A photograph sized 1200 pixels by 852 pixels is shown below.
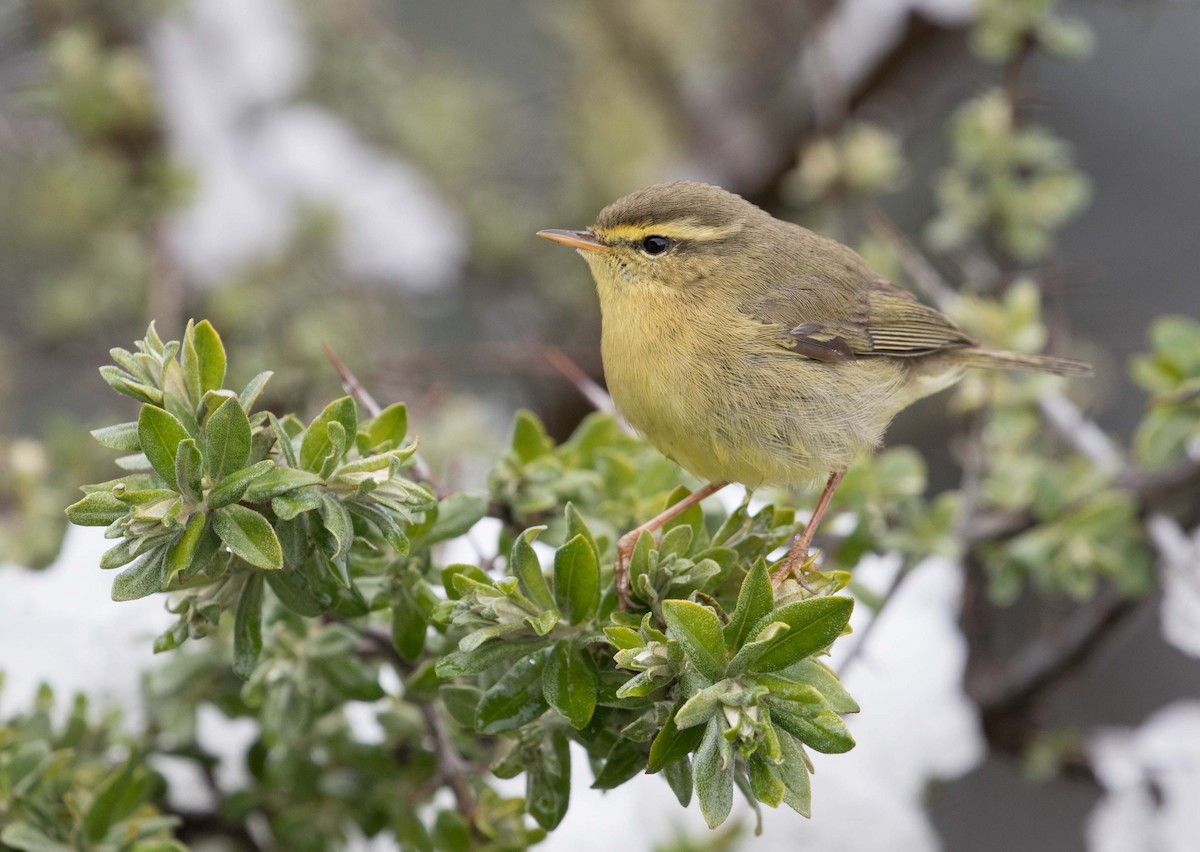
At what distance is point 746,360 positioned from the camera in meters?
2.89

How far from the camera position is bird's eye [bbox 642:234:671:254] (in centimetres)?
320

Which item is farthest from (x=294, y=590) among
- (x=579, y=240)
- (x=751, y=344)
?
(x=579, y=240)

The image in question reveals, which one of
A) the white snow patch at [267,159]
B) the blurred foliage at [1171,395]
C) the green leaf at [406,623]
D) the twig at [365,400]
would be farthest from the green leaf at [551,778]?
the white snow patch at [267,159]

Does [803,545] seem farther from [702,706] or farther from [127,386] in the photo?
[127,386]

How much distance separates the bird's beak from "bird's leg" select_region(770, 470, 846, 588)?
92cm

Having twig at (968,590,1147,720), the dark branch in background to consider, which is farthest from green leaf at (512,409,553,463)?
twig at (968,590,1147,720)

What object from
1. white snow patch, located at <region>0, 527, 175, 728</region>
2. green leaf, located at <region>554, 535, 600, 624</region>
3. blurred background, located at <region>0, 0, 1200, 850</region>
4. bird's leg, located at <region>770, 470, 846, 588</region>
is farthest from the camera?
blurred background, located at <region>0, 0, 1200, 850</region>

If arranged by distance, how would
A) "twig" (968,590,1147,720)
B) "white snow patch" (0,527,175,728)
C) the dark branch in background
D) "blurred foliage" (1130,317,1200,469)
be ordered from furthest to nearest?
"twig" (968,590,1147,720) → "blurred foliage" (1130,317,1200,469) → "white snow patch" (0,527,175,728) → the dark branch in background

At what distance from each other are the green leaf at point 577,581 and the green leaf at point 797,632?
11.8 inches

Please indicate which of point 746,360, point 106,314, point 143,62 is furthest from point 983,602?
point 143,62

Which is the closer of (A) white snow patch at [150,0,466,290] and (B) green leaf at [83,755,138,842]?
(B) green leaf at [83,755,138,842]

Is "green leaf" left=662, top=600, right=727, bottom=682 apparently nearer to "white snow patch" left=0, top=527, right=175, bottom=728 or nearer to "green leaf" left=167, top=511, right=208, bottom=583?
"green leaf" left=167, top=511, right=208, bottom=583

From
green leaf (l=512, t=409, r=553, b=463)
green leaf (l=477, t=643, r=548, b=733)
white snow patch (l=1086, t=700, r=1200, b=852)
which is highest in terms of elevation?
green leaf (l=512, t=409, r=553, b=463)

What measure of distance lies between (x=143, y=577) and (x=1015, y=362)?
2743mm
